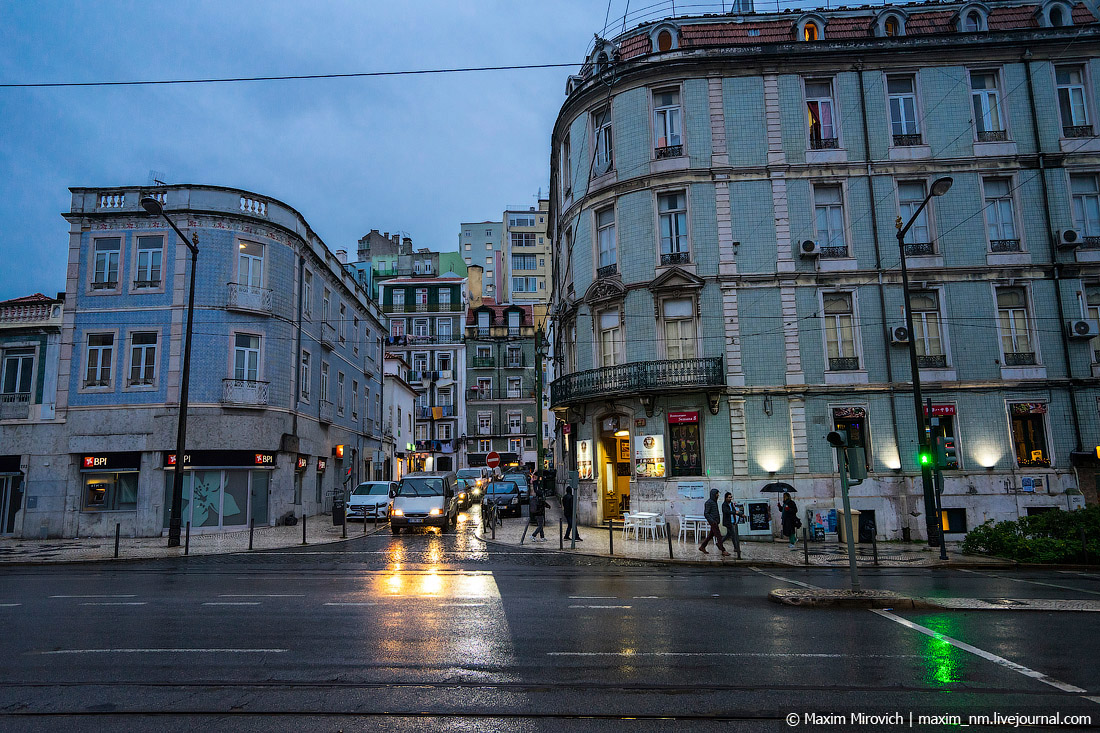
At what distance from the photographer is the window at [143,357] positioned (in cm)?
2600

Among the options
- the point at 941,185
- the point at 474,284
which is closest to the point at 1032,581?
the point at 941,185

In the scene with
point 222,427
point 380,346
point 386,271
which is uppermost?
point 386,271

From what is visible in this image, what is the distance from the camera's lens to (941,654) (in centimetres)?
776

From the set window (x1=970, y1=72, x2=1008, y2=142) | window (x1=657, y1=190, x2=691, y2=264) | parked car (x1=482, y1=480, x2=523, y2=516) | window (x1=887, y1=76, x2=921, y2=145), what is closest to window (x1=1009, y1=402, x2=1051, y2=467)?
window (x1=970, y1=72, x2=1008, y2=142)

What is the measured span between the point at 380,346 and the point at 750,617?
3974cm

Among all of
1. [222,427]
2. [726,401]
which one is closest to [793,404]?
[726,401]

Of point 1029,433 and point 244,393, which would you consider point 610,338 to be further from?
point 1029,433

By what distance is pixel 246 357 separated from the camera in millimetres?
27047

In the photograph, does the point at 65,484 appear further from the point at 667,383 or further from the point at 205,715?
the point at 205,715

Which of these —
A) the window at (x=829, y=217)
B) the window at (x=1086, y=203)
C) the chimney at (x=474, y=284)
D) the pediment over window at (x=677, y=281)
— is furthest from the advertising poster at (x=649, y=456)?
the chimney at (x=474, y=284)

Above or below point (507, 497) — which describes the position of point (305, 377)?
above

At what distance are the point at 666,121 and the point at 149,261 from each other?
21.0m

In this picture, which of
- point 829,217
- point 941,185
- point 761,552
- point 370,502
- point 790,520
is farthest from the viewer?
point 370,502

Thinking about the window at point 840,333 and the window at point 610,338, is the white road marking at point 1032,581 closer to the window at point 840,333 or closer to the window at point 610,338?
the window at point 840,333
